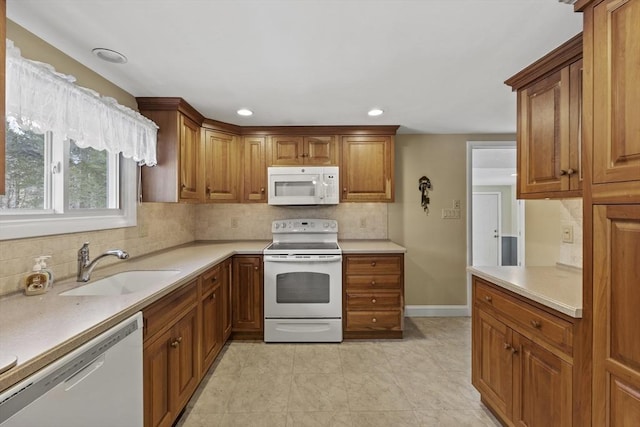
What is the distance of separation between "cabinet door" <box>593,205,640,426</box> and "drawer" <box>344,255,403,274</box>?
1.80m

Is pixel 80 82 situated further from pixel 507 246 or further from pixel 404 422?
pixel 507 246

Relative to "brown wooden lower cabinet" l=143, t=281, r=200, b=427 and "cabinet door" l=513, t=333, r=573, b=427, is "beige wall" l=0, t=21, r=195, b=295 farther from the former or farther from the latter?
"cabinet door" l=513, t=333, r=573, b=427

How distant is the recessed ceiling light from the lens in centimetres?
168

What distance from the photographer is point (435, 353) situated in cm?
269

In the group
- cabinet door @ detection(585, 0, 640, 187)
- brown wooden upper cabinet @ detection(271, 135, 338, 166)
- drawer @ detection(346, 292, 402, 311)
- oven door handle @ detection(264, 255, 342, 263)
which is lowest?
drawer @ detection(346, 292, 402, 311)

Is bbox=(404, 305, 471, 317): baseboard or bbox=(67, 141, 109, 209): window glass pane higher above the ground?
bbox=(67, 141, 109, 209): window glass pane

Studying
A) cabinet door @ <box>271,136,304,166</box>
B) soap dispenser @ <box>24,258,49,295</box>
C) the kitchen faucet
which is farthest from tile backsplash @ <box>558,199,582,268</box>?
soap dispenser @ <box>24,258,49,295</box>

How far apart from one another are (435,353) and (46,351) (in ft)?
8.92

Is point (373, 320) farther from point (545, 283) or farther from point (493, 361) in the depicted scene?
point (545, 283)

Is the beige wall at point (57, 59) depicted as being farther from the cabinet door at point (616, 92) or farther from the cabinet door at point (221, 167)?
the cabinet door at point (616, 92)

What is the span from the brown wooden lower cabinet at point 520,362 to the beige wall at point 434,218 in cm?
162

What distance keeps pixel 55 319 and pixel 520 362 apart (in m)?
2.07

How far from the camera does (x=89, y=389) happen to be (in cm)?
102

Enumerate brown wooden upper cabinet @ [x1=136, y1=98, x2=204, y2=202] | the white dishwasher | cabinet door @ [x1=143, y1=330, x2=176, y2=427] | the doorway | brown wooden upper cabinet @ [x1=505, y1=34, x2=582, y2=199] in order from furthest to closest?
the doorway → brown wooden upper cabinet @ [x1=136, y1=98, x2=204, y2=202] → brown wooden upper cabinet @ [x1=505, y1=34, x2=582, y2=199] → cabinet door @ [x1=143, y1=330, x2=176, y2=427] → the white dishwasher
